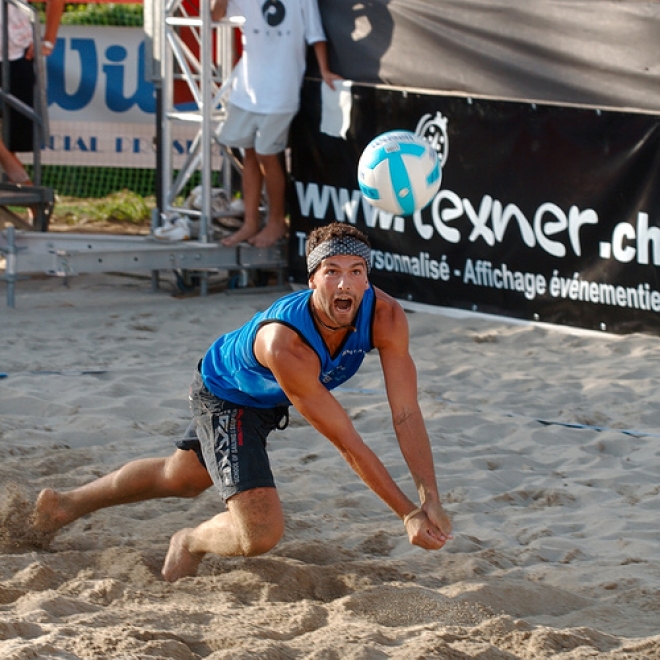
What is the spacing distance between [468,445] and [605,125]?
282 centimetres

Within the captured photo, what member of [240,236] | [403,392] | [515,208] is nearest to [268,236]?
[240,236]

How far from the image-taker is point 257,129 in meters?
8.36

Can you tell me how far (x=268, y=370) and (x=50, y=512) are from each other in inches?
42.4

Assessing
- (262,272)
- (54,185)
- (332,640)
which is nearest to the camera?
(332,640)

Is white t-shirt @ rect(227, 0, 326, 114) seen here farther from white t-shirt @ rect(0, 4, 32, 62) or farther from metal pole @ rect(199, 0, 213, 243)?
white t-shirt @ rect(0, 4, 32, 62)

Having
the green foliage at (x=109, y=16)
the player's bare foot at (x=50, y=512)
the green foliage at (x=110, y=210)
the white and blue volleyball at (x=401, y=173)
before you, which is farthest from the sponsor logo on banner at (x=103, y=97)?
the player's bare foot at (x=50, y=512)

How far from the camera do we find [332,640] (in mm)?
3248

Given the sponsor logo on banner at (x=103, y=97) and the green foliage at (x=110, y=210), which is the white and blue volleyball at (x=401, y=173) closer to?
the green foliage at (x=110, y=210)

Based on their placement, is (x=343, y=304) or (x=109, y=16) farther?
(x=109, y=16)

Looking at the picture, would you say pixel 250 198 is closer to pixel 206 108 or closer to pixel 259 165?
pixel 259 165

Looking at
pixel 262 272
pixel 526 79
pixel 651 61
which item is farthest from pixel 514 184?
pixel 262 272

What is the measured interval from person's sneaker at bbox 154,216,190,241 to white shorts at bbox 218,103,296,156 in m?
0.77

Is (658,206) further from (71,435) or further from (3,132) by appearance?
(3,132)

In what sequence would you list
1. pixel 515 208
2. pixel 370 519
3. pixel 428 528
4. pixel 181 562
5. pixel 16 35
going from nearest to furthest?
pixel 428 528 < pixel 181 562 < pixel 370 519 < pixel 515 208 < pixel 16 35
